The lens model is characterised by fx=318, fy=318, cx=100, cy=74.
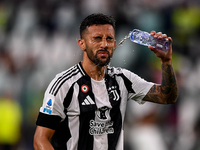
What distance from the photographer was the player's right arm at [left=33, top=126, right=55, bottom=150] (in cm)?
270

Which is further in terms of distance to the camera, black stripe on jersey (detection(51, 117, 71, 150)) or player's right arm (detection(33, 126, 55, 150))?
black stripe on jersey (detection(51, 117, 71, 150))

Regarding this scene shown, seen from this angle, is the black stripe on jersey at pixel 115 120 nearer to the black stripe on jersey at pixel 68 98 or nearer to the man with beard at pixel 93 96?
the man with beard at pixel 93 96

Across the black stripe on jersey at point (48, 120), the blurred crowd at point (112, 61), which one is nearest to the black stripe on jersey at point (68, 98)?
the black stripe on jersey at point (48, 120)

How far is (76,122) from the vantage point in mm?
2865

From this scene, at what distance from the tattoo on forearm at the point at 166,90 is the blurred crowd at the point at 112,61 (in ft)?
6.69

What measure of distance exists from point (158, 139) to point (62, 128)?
264cm

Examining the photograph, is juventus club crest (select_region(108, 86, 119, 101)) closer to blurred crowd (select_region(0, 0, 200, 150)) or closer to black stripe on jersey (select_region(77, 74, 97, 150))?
black stripe on jersey (select_region(77, 74, 97, 150))

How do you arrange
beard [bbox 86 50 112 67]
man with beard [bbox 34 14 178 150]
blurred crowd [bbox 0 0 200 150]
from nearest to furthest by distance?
1. man with beard [bbox 34 14 178 150]
2. beard [bbox 86 50 112 67]
3. blurred crowd [bbox 0 0 200 150]

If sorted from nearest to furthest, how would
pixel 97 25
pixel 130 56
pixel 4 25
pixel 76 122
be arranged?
pixel 76 122 < pixel 97 25 < pixel 130 56 < pixel 4 25

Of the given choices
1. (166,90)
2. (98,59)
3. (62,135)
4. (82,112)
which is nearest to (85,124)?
(82,112)

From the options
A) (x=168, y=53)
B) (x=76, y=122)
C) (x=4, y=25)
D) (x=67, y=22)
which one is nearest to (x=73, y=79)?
(x=76, y=122)

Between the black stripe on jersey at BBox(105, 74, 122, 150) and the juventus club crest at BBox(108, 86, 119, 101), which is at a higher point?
the juventus club crest at BBox(108, 86, 119, 101)

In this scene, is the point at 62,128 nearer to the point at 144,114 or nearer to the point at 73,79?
the point at 73,79

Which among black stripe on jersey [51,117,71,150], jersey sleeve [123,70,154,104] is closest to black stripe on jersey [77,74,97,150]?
black stripe on jersey [51,117,71,150]
